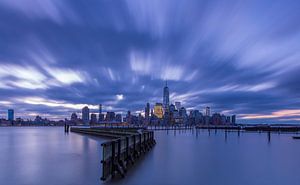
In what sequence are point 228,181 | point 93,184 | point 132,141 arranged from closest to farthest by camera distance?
point 93,184
point 228,181
point 132,141

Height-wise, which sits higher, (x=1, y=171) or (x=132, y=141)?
(x=132, y=141)

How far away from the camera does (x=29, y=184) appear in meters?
16.6

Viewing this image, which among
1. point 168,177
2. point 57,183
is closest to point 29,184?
point 57,183

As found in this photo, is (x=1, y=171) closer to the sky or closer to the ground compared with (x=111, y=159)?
closer to the ground

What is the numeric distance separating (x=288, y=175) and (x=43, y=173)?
19201 millimetres

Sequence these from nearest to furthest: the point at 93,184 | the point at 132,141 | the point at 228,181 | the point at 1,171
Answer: the point at 93,184, the point at 228,181, the point at 1,171, the point at 132,141

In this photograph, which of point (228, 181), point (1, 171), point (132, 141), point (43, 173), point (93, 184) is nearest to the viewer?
point (93, 184)

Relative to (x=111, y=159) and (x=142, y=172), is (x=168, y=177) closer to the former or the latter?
(x=142, y=172)

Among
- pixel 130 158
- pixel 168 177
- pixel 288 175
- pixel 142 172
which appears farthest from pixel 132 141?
pixel 288 175

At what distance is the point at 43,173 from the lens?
66.0 feet

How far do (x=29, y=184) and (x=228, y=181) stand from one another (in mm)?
12884

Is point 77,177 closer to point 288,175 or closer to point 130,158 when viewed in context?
point 130,158

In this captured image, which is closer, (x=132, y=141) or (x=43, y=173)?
(x=43, y=173)

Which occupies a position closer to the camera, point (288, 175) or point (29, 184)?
point (29, 184)
